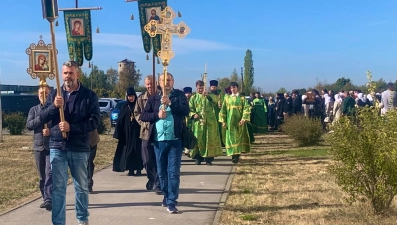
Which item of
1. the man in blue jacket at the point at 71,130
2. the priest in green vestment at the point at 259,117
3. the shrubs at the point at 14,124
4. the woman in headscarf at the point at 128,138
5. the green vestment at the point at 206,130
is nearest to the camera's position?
the man in blue jacket at the point at 71,130

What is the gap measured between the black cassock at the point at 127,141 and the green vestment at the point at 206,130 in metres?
2.27

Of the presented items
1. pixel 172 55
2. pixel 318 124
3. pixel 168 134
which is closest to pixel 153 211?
pixel 168 134

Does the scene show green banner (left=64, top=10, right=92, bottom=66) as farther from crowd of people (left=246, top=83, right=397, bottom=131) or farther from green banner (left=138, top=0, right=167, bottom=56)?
crowd of people (left=246, top=83, right=397, bottom=131)

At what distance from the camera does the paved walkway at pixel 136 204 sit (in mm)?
6355

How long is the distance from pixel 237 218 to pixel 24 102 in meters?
27.5

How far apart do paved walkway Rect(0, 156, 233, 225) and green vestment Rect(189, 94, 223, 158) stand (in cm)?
150

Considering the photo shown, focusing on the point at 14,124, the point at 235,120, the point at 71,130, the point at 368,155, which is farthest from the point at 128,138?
the point at 14,124

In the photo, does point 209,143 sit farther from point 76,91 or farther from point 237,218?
point 76,91

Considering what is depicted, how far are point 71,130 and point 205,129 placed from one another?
270 inches

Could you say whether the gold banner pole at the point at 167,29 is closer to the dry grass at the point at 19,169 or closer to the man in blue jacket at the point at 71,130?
the man in blue jacket at the point at 71,130

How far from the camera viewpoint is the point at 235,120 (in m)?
11.8

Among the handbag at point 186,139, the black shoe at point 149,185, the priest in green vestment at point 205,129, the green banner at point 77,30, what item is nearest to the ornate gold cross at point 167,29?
the handbag at point 186,139

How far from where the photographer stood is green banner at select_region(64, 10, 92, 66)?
56.5 ft

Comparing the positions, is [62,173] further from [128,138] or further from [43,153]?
[128,138]
